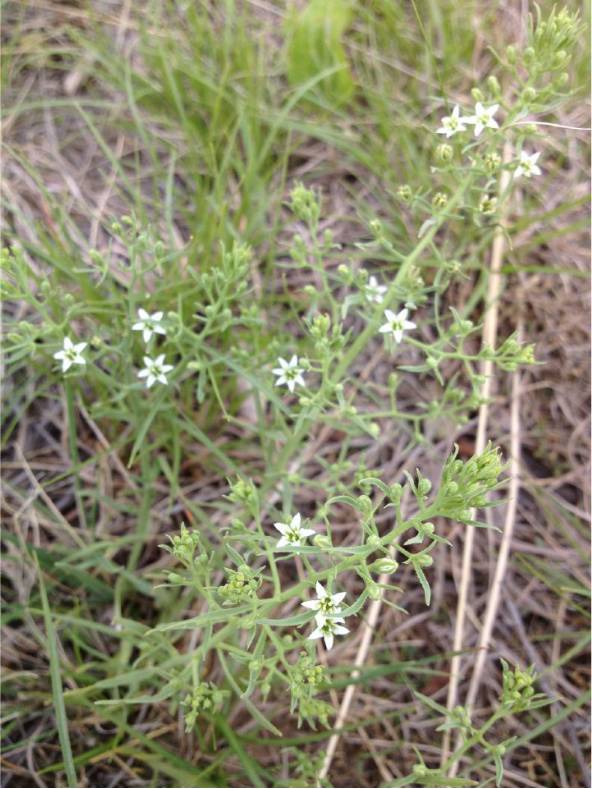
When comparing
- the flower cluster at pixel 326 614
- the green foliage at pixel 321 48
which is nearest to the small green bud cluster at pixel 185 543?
the flower cluster at pixel 326 614

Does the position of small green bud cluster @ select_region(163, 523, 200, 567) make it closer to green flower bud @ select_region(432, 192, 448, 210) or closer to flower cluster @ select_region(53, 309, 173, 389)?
flower cluster @ select_region(53, 309, 173, 389)

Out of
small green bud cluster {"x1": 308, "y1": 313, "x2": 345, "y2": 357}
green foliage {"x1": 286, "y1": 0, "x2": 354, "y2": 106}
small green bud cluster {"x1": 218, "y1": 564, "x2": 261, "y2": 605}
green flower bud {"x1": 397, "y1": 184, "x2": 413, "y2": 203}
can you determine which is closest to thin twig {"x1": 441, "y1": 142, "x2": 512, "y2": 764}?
green flower bud {"x1": 397, "y1": 184, "x2": 413, "y2": 203}

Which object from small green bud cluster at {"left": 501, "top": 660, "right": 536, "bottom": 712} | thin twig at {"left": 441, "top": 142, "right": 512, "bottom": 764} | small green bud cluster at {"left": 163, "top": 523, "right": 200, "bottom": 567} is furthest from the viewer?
thin twig at {"left": 441, "top": 142, "right": 512, "bottom": 764}

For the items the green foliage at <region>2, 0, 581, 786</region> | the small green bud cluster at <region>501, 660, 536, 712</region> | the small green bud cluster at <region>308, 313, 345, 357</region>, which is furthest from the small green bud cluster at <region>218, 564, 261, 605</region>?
the small green bud cluster at <region>501, 660, 536, 712</region>

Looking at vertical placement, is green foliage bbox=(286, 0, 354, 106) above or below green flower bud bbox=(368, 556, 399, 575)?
above

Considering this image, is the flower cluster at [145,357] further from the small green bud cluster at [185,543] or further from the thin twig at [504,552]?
the thin twig at [504,552]

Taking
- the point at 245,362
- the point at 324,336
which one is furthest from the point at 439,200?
the point at 245,362

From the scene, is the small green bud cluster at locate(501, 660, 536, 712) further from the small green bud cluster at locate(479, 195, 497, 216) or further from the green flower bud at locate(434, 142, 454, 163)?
the green flower bud at locate(434, 142, 454, 163)

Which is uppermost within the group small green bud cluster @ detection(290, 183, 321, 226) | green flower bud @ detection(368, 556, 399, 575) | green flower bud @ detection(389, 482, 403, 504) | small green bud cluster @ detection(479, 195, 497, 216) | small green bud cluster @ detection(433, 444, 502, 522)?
small green bud cluster @ detection(479, 195, 497, 216)

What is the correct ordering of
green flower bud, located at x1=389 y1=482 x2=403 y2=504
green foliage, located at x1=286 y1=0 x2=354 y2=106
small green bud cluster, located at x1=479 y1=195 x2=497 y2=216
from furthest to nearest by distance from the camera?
green foliage, located at x1=286 y1=0 x2=354 y2=106
small green bud cluster, located at x1=479 y1=195 x2=497 y2=216
green flower bud, located at x1=389 y1=482 x2=403 y2=504

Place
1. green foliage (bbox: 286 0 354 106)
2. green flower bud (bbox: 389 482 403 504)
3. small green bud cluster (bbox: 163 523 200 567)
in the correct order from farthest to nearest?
green foliage (bbox: 286 0 354 106), small green bud cluster (bbox: 163 523 200 567), green flower bud (bbox: 389 482 403 504)

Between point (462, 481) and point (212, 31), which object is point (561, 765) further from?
point (212, 31)

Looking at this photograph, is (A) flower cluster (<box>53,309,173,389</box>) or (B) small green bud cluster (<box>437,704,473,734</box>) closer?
(B) small green bud cluster (<box>437,704,473,734</box>)

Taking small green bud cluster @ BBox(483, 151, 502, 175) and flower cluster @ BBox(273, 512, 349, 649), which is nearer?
flower cluster @ BBox(273, 512, 349, 649)
